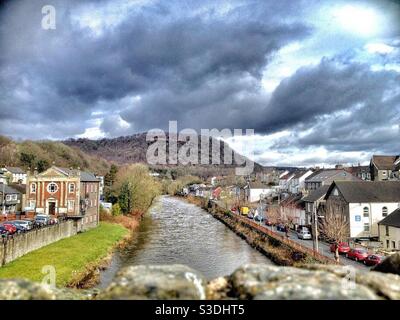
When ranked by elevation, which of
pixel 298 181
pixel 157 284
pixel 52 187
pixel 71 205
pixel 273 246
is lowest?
pixel 273 246

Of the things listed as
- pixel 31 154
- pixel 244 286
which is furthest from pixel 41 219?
pixel 31 154

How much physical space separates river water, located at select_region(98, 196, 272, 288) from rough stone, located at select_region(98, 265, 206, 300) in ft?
71.0

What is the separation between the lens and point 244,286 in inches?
183

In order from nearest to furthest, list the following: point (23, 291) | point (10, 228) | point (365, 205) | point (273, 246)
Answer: point (23, 291), point (10, 228), point (273, 246), point (365, 205)

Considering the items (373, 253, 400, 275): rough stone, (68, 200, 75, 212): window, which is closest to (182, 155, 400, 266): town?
(373, 253, 400, 275): rough stone

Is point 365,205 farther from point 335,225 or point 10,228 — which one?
point 10,228

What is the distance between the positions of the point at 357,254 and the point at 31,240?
28.8m

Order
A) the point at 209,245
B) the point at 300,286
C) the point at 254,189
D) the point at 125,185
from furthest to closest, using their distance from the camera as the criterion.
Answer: the point at 254,189
the point at 125,185
the point at 209,245
the point at 300,286
